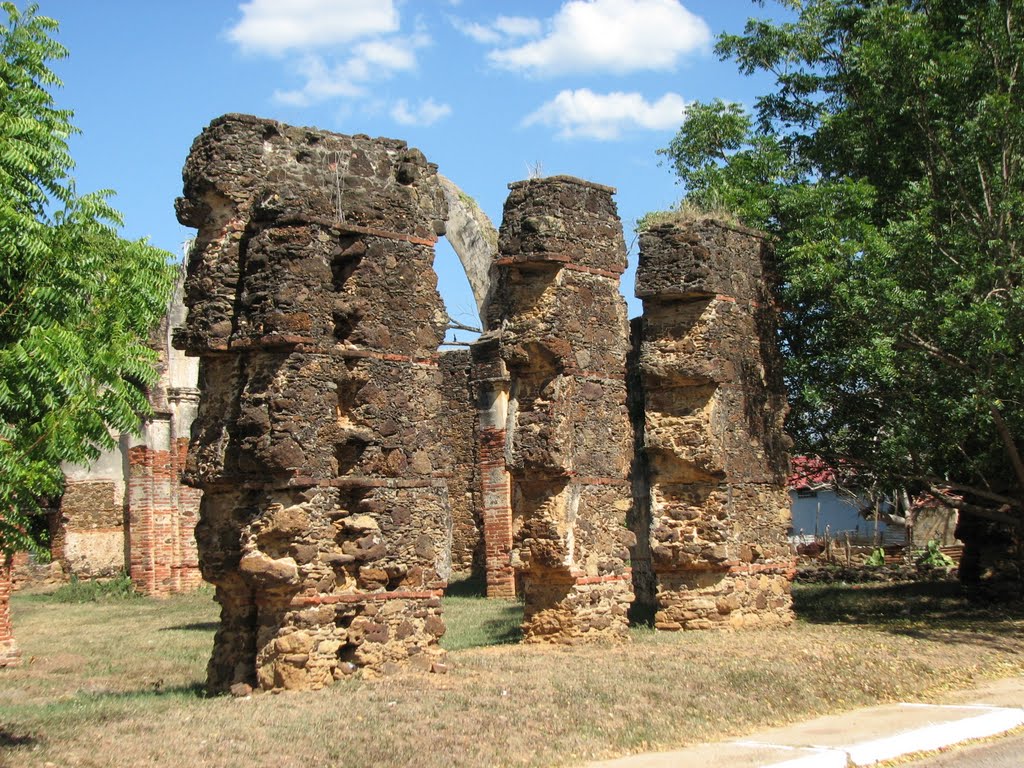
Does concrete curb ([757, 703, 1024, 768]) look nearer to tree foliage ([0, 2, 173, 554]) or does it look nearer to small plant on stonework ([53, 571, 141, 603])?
tree foliage ([0, 2, 173, 554])

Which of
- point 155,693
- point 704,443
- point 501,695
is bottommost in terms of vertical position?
point 155,693

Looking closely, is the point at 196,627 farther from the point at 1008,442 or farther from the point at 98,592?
the point at 1008,442

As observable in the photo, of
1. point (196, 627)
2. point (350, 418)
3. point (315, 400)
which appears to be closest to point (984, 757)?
point (350, 418)

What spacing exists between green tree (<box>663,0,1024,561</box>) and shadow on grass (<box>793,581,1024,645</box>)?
1.33 meters

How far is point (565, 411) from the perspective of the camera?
43.7 feet

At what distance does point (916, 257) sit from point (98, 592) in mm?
16490

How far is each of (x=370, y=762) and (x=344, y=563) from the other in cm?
275

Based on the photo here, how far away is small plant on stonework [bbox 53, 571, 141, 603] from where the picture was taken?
2295 centimetres

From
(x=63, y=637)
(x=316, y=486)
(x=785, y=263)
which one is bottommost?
(x=63, y=637)

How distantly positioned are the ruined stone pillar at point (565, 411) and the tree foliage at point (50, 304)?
632cm

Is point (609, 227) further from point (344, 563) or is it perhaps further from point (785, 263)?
point (344, 563)

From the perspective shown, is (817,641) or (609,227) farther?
(609,227)

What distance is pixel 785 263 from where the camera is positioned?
1612 cm

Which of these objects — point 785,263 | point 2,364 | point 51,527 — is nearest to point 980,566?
point 785,263
